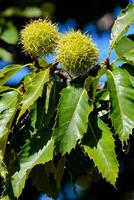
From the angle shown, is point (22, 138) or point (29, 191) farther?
point (29, 191)

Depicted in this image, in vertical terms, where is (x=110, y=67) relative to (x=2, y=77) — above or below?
below

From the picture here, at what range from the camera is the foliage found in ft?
4.96

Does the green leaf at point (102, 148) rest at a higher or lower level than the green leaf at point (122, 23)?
lower

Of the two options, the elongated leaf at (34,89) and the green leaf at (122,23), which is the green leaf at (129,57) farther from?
the elongated leaf at (34,89)

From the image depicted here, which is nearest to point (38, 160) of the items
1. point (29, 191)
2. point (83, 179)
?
point (83, 179)

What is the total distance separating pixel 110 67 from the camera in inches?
63.4

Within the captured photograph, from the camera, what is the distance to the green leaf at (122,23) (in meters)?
1.68

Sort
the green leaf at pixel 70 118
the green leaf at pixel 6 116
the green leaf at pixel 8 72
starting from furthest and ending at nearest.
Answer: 1. the green leaf at pixel 8 72
2. the green leaf at pixel 6 116
3. the green leaf at pixel 70 118

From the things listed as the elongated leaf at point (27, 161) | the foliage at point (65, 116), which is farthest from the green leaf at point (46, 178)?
the elongated leaf at point (27, 161)

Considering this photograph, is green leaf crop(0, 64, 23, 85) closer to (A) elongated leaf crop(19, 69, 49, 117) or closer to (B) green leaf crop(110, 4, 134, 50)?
(A) elongated leaf crop(19, 69, 49, 117)

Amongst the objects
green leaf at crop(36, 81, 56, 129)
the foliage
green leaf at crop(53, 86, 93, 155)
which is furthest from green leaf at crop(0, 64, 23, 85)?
green leaf at crop(53, 86, 93, 155)

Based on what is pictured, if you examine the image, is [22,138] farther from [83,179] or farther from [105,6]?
[105,6]

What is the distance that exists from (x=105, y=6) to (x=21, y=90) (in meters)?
1.80

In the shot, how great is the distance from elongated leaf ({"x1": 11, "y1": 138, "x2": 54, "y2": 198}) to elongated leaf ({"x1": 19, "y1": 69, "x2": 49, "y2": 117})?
119mm
